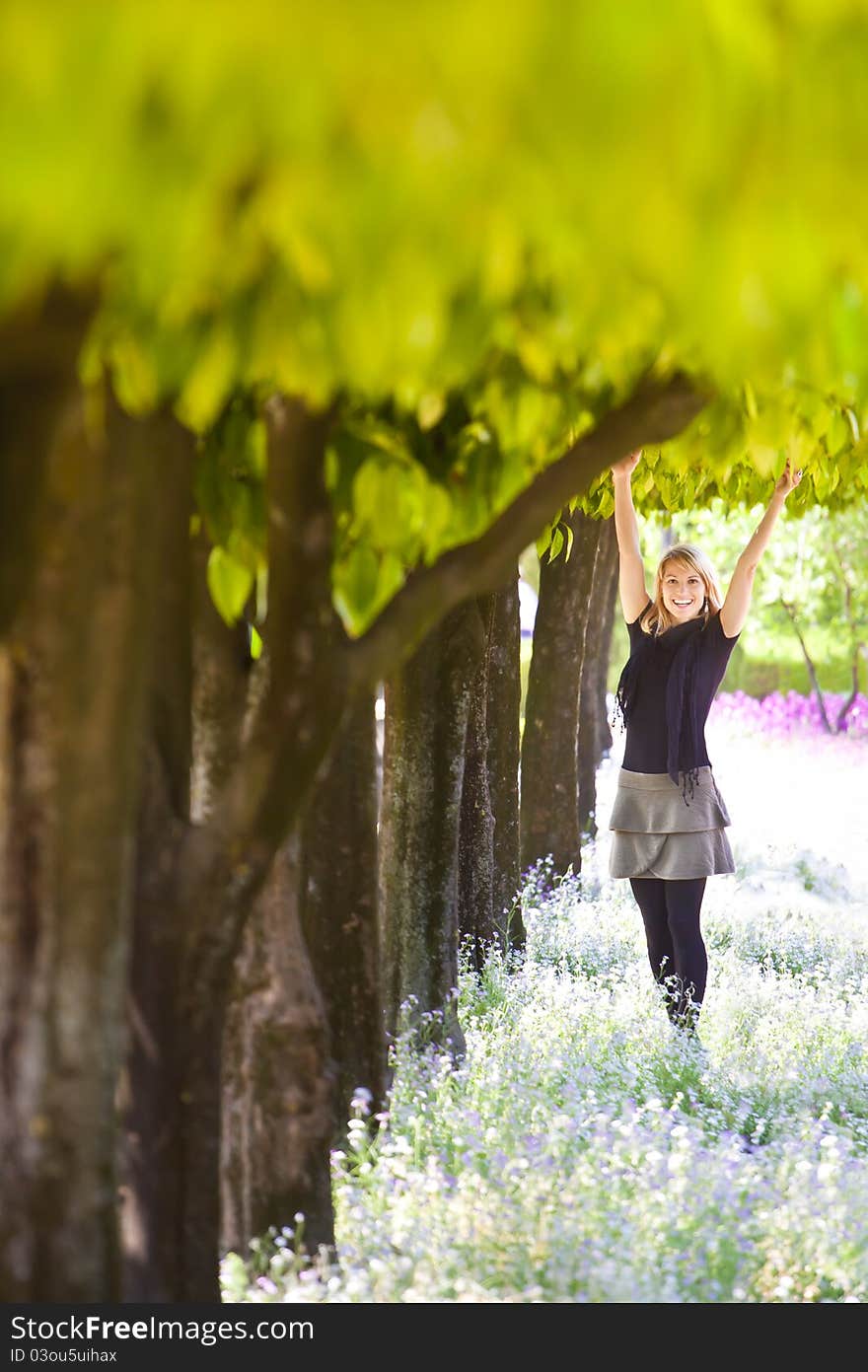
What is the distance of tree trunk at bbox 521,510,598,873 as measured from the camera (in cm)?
1073

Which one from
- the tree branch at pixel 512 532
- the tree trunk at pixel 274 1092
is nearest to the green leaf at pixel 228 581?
the tree branch at pixel 512 532

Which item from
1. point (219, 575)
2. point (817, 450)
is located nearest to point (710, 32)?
point (219, 575)

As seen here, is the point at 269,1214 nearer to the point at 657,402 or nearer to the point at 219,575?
the point at 219,575

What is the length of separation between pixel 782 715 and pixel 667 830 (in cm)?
1813

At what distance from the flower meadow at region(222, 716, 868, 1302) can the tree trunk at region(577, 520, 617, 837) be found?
14.4 ft

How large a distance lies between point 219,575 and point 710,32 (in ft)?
6.83

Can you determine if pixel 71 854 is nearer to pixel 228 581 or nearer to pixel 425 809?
pixel 228 581

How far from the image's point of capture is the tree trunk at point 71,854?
2.69 metres

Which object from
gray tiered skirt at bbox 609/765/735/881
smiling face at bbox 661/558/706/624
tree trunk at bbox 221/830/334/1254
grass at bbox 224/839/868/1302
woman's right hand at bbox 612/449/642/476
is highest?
woman's right hand at bbox 612/449/642/476

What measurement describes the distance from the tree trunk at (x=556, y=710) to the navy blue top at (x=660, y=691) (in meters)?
3.66

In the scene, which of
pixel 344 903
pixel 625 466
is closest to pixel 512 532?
pixel 625 466

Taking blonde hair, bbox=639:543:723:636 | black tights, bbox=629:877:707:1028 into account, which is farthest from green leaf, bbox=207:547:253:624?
black tights, bbox=629:877:707:1028

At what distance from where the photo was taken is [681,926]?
6.95 m

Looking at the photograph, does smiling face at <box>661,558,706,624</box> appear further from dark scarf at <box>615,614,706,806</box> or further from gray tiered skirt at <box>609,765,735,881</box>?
gray tiered skirt at <box>609,765,735,881</box>
